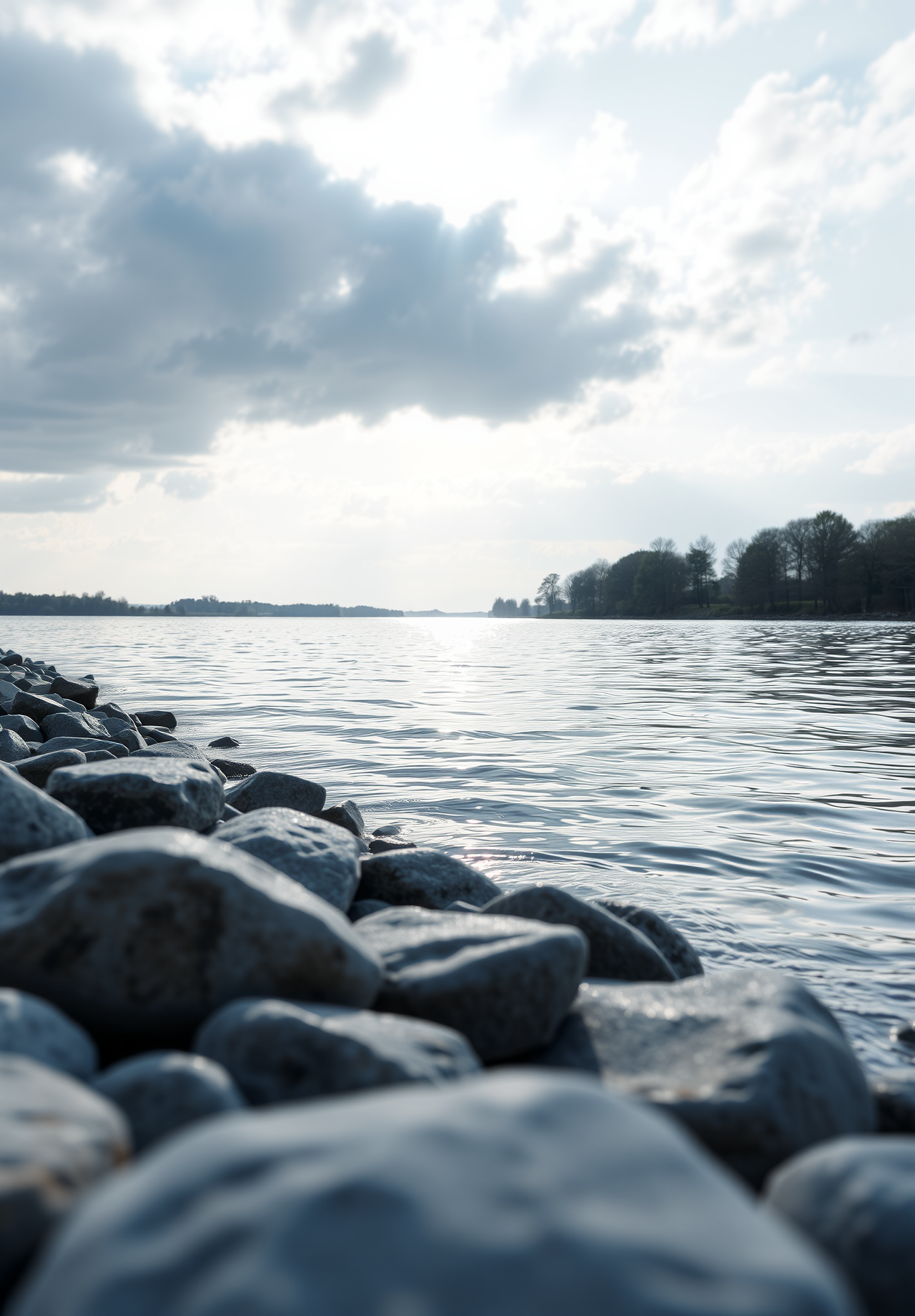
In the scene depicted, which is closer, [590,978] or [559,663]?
[590,978]

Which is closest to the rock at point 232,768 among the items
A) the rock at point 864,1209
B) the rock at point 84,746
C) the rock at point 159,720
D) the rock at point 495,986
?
the rock at point 84,746

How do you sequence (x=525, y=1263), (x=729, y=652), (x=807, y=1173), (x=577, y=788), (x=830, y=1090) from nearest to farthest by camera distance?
(x=525, y=1263), (x=807, y=1173), (x=830, y=1090), (x=577, y=788), (x=729, y=652)

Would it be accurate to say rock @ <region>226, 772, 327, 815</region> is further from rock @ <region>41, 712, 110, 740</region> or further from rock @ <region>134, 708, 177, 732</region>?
rock @ <region>134, 708, 177, 732</region>

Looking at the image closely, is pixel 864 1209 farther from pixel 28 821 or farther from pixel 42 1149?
pixel 28 821

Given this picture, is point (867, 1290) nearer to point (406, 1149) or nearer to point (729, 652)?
point (406, 1149)

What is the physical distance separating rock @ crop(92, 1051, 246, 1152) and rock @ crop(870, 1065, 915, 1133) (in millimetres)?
2041

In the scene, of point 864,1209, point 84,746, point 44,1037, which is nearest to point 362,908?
point 44,1037

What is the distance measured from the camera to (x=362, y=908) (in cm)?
443

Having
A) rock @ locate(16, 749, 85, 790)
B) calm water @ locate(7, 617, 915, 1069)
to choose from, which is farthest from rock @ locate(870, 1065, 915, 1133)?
rock @ locate(16, 749, 85, 790)

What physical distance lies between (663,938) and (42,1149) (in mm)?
3493

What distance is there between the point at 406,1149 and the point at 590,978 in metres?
2.61

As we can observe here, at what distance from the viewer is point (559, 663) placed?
108 ft

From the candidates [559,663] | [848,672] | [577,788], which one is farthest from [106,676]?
[848,672]

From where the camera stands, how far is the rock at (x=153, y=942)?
7.81 feet
